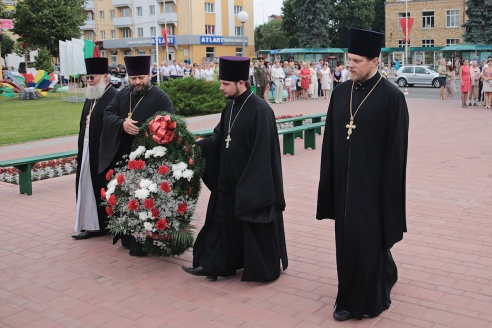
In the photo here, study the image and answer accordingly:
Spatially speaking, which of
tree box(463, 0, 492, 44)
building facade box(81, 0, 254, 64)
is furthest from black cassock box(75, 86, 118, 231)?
building facade box(81, 0, 254, 64)

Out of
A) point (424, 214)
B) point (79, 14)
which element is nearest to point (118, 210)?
point (424, 214)

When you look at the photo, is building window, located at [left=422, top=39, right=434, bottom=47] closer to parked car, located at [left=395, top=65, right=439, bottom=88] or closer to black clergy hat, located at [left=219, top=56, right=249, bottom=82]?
parked car, located at [left=395, top=65, right=439, bottom=88]

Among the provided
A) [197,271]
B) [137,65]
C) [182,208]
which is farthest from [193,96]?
[197,271]

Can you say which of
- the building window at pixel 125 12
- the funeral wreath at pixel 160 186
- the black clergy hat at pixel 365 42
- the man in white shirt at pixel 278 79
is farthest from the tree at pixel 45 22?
the black clergy hat at pixel 365 42

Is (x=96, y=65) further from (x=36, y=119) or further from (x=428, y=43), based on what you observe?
(x=428, y=43)

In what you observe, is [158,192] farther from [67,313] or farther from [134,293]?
[67,313]

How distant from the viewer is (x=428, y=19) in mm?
64125

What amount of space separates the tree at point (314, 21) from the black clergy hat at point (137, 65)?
189 ft

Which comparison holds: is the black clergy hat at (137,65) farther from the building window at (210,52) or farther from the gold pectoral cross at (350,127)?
the building window at (210,52)

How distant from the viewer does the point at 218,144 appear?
5.64 metres

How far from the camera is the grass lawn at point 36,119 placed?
16734 mm

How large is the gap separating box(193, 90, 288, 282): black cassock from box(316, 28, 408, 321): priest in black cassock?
0.77 m

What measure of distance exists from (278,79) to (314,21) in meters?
38.3

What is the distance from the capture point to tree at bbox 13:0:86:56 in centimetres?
3686
